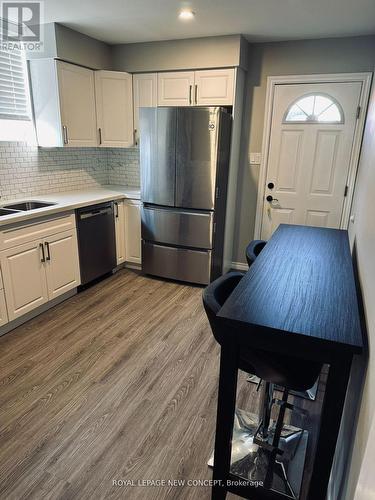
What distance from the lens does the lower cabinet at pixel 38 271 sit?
102 inches

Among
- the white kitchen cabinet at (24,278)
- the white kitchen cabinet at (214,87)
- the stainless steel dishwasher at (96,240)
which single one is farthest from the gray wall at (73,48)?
the white kitchen cabinet at (24,278)

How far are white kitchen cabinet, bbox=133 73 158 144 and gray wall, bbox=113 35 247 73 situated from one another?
0.23 ft

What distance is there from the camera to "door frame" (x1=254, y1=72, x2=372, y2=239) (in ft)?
10.5

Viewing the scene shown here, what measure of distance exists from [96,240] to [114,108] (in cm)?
153

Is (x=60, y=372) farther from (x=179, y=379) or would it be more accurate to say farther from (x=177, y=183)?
(x=177, y=183)

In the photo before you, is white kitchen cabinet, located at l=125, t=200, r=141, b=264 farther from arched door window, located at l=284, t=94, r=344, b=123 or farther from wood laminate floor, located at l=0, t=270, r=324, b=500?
arched door window, located at l=284, t=94, r=344, b=123

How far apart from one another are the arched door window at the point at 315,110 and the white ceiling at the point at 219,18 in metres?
0.56

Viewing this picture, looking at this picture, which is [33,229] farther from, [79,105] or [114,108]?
[114,108]

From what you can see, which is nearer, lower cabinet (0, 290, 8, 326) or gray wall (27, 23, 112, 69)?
lower cabinet (0, 290, 8, 326)

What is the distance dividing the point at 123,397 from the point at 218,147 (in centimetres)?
231

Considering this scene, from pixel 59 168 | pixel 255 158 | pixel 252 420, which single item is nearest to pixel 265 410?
pixel 252 420

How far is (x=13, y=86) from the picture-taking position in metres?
3.12

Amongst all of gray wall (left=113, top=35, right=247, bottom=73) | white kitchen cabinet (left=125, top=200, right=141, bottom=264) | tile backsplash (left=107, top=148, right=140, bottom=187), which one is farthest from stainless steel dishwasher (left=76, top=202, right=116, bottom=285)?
gray wall (left=113, top=35, right=247, bottom=73)

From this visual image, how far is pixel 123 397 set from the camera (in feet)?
6.69
